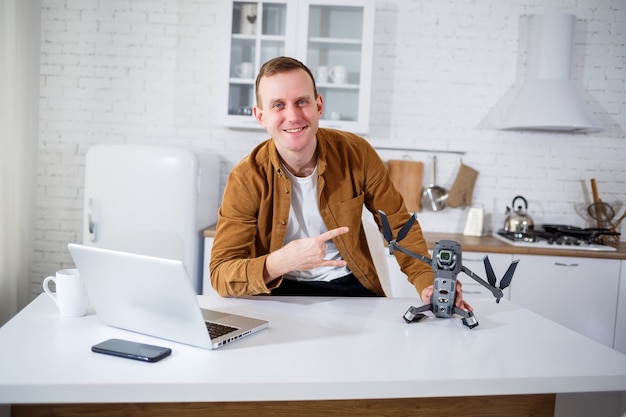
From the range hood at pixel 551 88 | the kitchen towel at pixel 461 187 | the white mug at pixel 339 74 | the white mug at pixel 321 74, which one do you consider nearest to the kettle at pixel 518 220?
the kitchen towel at pixel 461 187

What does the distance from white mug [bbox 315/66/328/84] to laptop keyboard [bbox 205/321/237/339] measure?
2602mm

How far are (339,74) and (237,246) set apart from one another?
2.14m

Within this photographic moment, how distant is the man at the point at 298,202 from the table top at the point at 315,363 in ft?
0.96

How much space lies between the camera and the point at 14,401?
3.62 ft

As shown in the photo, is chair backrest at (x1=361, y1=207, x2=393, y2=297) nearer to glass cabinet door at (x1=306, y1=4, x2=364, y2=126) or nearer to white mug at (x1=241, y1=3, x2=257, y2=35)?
glass cabinet door at (x1=306, y1=4, x2=364, y2=126)

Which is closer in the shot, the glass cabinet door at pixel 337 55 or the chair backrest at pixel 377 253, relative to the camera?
the chair backrest at pixel 377 253

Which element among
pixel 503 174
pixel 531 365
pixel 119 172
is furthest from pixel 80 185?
pixel 531 365

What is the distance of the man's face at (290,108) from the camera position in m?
1.96

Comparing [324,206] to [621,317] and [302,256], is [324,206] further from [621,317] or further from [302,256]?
[621,317]

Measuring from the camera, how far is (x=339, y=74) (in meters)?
3.83

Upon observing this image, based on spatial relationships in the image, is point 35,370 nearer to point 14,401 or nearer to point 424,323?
point 14,401

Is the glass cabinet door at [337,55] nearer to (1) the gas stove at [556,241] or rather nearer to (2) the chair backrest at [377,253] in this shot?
(1) the gas stove at [556,241]

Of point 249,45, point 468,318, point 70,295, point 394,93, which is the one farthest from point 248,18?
point 468,318

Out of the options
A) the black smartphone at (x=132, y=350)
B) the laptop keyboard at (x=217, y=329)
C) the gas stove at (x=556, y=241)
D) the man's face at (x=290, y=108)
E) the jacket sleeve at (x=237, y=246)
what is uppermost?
the man's face at (x=290, y=108)
